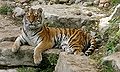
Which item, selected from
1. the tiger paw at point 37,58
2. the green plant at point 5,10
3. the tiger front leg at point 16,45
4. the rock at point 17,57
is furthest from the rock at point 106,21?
the green plant at point 5,10

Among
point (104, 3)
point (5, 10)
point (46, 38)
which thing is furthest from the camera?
point (5, 10)

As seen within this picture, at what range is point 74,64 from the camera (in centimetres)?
583

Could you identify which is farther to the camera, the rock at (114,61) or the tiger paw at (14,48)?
the tiger paw at (14,48)

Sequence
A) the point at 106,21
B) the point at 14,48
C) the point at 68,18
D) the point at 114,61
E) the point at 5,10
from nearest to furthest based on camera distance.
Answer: the point at 114,61 < the point at 14,48 < the point at 106,21 < the point at 68,18 < the point at 5,10

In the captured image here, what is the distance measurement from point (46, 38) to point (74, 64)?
5.09ft

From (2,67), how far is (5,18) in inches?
81.4

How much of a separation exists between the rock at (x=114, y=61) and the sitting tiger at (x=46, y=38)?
1.19 m

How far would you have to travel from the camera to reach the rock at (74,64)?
18.5 ft

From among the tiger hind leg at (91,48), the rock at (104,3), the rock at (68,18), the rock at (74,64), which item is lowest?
the tiger hind leg at (91,48)

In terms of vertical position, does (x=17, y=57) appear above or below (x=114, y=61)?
below

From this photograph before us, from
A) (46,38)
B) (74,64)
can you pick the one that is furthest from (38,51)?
(74,64)

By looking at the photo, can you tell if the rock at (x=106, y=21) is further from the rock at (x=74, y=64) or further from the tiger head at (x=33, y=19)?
the rock at (x=74, y=64)

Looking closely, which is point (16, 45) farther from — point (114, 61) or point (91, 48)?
point (114, 61)

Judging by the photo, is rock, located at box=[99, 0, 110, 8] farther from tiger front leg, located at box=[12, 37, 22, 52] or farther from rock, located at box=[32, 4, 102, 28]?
tiger front leg, located at box=[12, 37, 22, 52]
